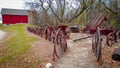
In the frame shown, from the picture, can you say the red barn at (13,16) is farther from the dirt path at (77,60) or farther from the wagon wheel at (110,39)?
the dirt path at (77,60)

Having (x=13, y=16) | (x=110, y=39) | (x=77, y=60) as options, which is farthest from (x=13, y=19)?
(x=77, y=60)

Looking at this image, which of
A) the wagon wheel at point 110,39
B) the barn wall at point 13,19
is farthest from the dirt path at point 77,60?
the barn wall at point 13,19

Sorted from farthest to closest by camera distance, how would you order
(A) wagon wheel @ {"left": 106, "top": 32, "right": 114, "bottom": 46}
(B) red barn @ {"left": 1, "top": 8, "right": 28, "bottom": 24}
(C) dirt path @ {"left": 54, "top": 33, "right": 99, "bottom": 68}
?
(B) red barn @ {"left": 1, "top": 8, "right": 28, "bottom": 24} → (A) wagon wheel @ {"left": 106, "top": 32, "right": 114, "bottom": 46} → (C) dirt path @ {"left": 54, "top": 33, "right": 99, "bottom": 68}

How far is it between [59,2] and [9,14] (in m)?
34.7

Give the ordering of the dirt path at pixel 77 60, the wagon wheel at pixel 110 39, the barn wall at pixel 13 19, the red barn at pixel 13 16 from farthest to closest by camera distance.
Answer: the red barn at pixel 13 16 → the barn wall at pixel 13 19 → the wagon wheel at pixel 110 39 → the dirt path at pixel 77 60

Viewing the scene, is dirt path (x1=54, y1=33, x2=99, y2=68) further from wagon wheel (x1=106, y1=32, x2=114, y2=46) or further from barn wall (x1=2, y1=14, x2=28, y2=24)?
barn wall (x1=2, y1=14, x2=28, y2=24)

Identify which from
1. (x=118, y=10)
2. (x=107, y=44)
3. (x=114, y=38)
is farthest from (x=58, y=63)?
(x=118, y=10)

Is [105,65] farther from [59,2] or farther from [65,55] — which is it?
[59,2]

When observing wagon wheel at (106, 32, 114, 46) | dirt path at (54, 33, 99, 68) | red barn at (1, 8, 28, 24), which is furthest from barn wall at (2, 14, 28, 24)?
dirt path at (54, 33, 99, 68)

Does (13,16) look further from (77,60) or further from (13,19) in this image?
(77,60)

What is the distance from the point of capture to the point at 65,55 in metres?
6.91

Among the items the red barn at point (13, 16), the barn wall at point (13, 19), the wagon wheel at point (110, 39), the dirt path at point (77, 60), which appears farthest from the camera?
the red barn at point (13, 16)

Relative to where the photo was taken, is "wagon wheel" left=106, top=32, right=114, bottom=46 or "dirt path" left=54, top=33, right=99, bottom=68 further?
"wagon wheel" left=106, top=32, right=114, bottom=46

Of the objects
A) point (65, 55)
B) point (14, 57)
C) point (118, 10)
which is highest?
point (118, 10)
